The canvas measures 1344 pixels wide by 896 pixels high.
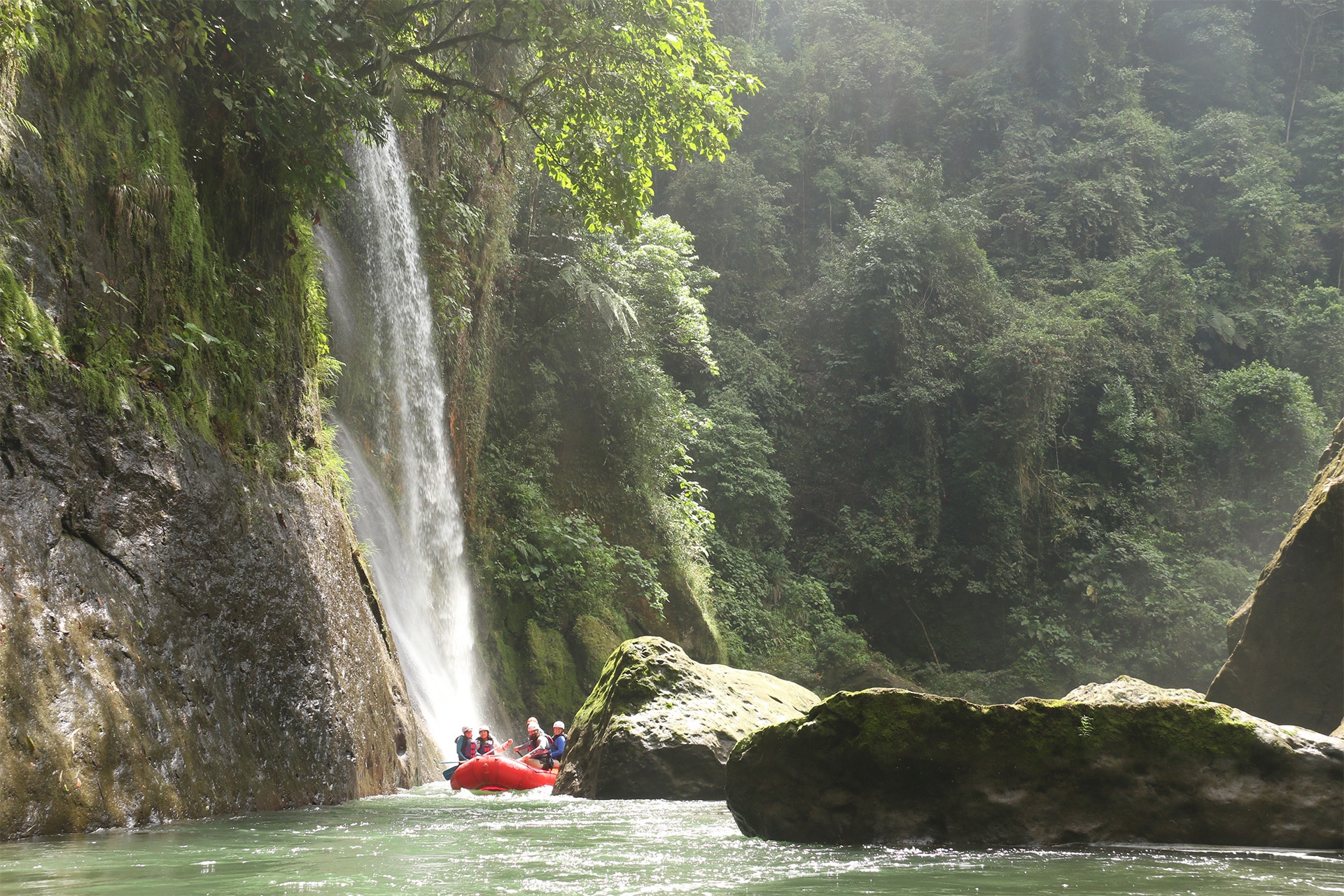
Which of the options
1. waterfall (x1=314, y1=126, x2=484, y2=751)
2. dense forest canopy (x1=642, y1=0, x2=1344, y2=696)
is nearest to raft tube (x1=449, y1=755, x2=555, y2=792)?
waterfall (x1=314, y1=126, x2=484, y2=751)

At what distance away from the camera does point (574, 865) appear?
4.07 m

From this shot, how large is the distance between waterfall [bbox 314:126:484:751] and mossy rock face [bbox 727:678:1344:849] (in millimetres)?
7063

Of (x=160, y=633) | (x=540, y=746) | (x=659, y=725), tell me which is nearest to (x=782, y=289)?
(x=540, y=746)

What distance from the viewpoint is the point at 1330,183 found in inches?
1090

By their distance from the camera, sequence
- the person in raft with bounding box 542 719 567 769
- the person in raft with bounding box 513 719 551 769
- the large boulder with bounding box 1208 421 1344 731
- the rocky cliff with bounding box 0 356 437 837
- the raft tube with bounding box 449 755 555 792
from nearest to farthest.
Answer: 1. the rocky cliff with bounding box 0 356 437 837
2. the large boulder with bounding box 1208 421 1344 731
3. the raft tube with bounding box 449 755 555 792
4. the person in raft with bounding box 513 719 551 769
5. the person in raft with bounding box 542 719 567 769

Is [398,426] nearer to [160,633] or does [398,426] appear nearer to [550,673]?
[550,673]

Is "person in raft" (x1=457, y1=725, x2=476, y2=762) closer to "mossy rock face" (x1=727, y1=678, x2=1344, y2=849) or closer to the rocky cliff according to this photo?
the rocky cliff

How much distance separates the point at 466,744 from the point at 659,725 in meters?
3.42

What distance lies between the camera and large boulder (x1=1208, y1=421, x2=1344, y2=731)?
6559 millimetres

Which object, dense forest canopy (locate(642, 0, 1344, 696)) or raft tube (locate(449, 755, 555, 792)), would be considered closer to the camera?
raft tube (locate(449, 755, 555, 792))

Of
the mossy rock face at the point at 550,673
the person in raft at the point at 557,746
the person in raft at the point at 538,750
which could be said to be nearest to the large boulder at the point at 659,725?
the person in raft at the point at 538,750

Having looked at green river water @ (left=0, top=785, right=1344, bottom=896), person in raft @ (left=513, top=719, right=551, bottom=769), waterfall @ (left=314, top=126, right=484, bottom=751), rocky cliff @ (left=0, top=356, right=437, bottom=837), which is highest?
waterfall @ (left=314, top=126, right=484, bottom=751)

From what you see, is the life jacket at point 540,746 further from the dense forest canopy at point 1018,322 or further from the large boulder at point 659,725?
the dense forest canopy at point 1018,322

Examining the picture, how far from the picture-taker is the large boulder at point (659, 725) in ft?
24.4
